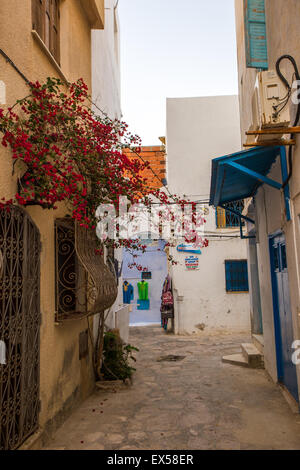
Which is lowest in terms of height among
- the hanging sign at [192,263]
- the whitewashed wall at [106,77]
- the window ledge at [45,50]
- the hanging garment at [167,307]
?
the hanging garment at [167,307]

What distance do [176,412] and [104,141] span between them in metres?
3.88

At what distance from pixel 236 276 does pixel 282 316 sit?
814 centimetres

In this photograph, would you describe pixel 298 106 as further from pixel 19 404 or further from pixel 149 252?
pixel 149 252

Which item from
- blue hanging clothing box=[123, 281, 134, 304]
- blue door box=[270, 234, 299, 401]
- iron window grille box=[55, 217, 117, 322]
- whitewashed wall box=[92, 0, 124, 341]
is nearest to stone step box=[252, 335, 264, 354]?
blue door box=[270, 234, 299, 401]

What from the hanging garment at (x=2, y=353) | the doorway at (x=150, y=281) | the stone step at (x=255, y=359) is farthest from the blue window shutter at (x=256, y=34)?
the doorway at (x=150, y=281)

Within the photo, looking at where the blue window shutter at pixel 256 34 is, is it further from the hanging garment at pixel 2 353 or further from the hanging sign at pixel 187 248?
the hanging sign at pixel 187 248

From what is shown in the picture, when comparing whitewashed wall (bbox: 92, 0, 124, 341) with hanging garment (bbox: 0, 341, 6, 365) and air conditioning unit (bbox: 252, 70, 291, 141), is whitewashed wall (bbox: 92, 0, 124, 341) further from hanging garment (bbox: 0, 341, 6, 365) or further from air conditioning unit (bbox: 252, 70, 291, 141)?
hanging garment (bbox: 0, 341, 6, 365)

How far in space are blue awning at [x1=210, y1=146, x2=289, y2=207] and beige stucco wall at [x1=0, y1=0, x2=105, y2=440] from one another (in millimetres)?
2404

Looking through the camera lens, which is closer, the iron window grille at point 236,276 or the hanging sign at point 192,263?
the iron window grille at point 236,276

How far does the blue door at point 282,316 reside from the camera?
571 cm

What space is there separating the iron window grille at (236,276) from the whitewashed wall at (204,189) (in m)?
0.16

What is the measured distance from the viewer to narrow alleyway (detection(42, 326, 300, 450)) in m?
4.49

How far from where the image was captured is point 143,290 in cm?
1861
